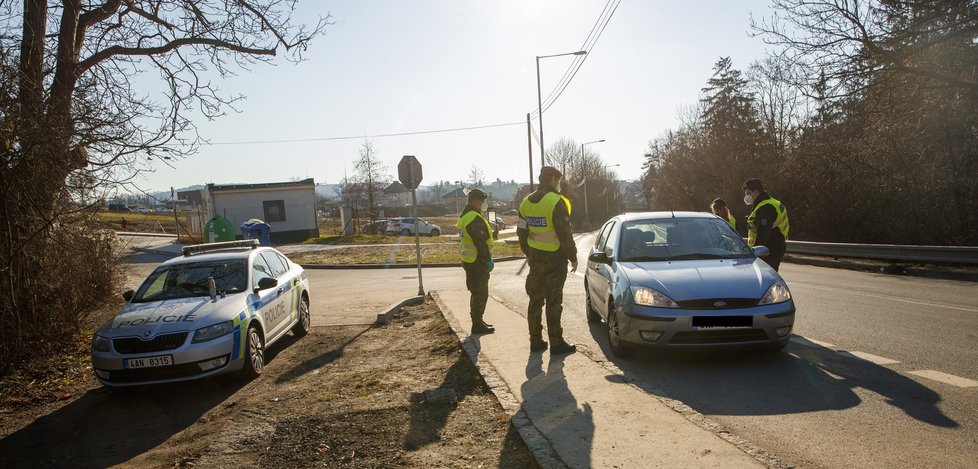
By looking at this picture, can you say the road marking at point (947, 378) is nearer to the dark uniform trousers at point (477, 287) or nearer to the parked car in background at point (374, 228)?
the dark uniform trousers at point (477, 287)

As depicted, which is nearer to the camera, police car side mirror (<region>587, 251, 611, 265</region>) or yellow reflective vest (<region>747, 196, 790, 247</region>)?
police car side mirror (<region>587, 251, 611, 265</region>)

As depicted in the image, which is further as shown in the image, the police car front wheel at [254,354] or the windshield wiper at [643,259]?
the police car front wheel at [254,354]

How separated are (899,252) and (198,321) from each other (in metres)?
15.5

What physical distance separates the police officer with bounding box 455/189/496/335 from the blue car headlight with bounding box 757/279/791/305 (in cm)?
346

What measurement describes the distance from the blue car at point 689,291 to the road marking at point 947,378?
1112 mm

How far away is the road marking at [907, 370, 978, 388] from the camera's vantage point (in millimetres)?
5278

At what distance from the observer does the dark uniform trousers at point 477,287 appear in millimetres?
8469

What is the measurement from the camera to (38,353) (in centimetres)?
793

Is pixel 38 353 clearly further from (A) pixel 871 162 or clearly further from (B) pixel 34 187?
(A) pixel 871 162

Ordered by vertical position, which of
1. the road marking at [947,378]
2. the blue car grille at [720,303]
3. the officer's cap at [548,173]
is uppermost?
the officer's cap at [548,173]

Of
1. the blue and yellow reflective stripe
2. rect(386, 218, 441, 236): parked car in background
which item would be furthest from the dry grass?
rect(386, 218, 441, 236): parked car in background

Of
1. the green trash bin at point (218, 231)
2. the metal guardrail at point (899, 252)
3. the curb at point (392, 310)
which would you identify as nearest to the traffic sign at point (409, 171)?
Result: the curb at point (392, 310)

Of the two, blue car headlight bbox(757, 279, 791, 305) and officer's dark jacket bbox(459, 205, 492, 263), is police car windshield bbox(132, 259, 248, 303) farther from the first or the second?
blue car headlight bbox(757, 279, 791, 305)

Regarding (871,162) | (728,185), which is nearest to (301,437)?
(871,162)
